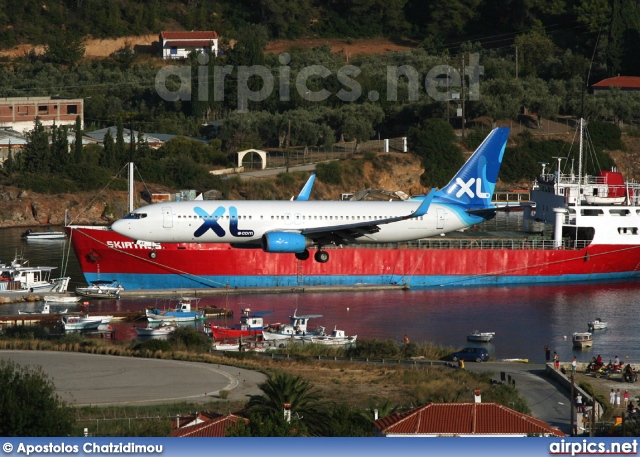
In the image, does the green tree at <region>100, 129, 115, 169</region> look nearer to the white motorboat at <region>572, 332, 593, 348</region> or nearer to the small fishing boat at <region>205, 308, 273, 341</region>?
the small fishing boat at <region>205, 308, 273, 341</region>

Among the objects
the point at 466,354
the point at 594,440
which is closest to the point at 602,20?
the point at 466,354

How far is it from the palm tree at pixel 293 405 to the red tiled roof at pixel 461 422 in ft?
7.66

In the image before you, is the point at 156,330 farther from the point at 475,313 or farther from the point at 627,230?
the point at 627,230

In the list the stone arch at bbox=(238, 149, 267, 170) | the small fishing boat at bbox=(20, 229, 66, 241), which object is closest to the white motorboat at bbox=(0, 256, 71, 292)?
the small fishing boat at bbox=(20, 229, 66, 241)

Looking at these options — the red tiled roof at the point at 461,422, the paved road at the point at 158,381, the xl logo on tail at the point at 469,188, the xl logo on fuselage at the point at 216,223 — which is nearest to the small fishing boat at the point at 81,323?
the paved road at the point at 158,381

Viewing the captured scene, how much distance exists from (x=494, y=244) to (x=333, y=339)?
29.6 metres

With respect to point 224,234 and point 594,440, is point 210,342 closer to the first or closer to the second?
point 224,234

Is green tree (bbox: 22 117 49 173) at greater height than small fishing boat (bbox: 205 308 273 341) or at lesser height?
greater

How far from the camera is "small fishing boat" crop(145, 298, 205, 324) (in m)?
71.7

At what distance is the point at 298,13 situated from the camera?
173 metres

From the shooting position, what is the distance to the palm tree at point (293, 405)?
120ft

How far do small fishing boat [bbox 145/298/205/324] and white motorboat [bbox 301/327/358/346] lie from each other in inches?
402

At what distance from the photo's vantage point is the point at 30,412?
33688 millimetres

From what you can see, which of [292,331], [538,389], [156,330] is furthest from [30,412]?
[156,330]
